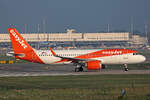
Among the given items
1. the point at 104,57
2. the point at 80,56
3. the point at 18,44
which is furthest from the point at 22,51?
the point at 104,57

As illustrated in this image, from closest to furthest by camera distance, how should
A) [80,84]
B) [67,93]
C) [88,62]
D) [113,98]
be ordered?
1. [113,98]
2. [67,93]
3. [80,84]
4. [88,62]

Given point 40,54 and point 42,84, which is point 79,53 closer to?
point 40,54

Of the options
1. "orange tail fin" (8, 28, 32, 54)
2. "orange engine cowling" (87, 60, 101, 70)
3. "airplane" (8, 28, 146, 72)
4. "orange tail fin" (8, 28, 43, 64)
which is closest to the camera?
"orange engine cowling" (87, 60, 101, 70)

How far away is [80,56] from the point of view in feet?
192

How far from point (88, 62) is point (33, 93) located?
83.5 ft

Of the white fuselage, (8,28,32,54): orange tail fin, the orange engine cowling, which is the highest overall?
(8,28,32,54): orange tail fin

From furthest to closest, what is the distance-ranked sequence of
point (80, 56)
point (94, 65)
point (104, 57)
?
point (80, 56) < point (104, 57) < point (94, 65)

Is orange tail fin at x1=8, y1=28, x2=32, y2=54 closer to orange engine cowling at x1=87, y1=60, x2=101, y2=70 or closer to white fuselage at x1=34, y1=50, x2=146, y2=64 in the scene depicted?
white fuselage at x1=34, y1=50, x2=146, y2=64

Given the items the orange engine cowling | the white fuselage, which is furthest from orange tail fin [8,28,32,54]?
the orange engine cowling

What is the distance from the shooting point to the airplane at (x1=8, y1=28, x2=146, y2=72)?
57.9 meters

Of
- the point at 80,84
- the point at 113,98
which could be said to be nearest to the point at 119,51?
the point at 80,84

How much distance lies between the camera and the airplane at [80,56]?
5788cm

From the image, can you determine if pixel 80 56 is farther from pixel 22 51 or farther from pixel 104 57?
pixel 22 51

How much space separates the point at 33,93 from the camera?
32.0 metres
